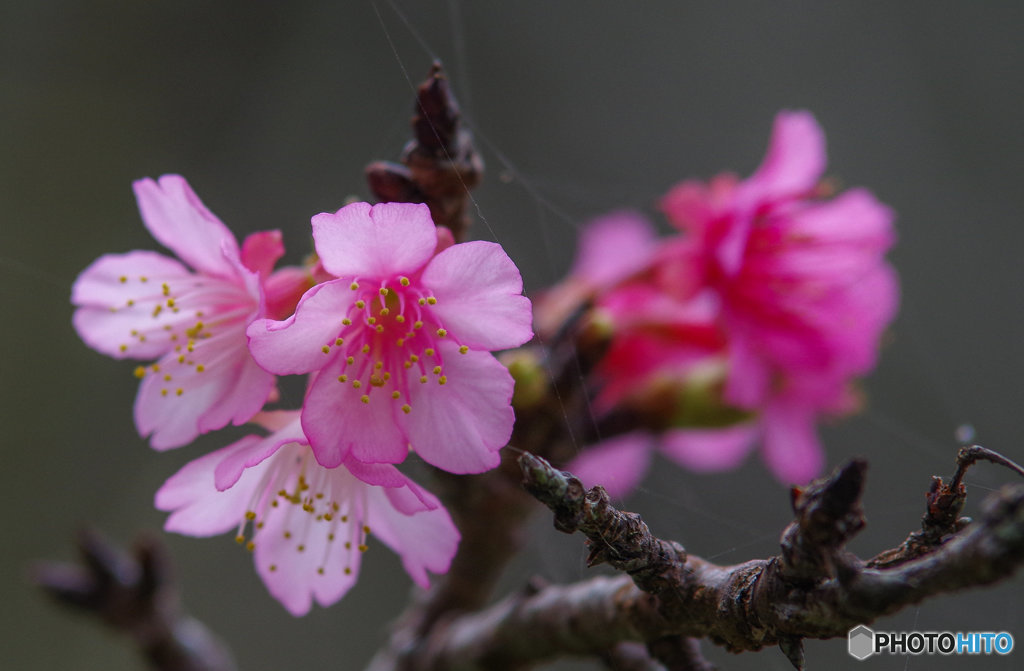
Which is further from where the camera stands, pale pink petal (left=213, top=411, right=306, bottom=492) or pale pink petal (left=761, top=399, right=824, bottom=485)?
pale pink petal (left=761, top=399, right=824, bottom=485)

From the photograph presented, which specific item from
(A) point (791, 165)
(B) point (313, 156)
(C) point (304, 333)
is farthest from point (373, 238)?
(B) point (313, 156)

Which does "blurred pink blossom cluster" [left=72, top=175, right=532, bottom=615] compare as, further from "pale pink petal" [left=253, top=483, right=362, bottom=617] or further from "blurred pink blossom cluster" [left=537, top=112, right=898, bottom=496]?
"blurred pink blossom cluster" [left=537, top=112, right=898, bottom=496]

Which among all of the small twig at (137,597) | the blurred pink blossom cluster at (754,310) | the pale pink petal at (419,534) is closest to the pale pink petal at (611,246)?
the blurred pink blossom cluster at (754,310)

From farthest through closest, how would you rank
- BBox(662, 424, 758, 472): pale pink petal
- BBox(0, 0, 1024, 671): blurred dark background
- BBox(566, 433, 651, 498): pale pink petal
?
BBox(0, 0, 1024, 671): blurred dark background → BBox(662, 424, 758, 472): pale pink petal → BBox(566, 433, 651, 498): pale pink petal

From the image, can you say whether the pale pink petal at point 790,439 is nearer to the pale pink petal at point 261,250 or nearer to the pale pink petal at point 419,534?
the pale pink petal at point 419,534

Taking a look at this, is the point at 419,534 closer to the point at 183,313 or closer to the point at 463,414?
the point at 463,414

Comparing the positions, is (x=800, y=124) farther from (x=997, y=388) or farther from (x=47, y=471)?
(x=47, y=471)

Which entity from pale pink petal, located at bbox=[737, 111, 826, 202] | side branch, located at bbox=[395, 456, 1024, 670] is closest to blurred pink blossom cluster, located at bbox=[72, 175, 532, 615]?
side branch, located at bbox=[395, 456, 1024, 670]

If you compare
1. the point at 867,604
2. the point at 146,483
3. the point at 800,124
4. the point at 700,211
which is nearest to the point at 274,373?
the point at 867,604
